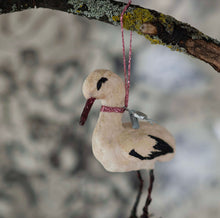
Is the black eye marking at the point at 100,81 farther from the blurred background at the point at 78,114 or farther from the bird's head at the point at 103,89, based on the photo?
the blurred background at the point at 78,114

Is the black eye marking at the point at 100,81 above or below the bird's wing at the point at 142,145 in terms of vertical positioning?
above

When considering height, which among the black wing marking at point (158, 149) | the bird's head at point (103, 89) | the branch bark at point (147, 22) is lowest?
the black wing marking at point (158, 149)

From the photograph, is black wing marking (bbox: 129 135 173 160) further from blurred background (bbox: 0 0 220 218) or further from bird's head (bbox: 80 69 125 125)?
blurred background (bbox: 0 0 220 218)

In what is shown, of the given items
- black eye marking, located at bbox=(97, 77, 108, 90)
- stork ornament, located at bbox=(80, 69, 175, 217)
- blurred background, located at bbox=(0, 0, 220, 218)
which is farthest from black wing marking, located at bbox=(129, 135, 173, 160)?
blurred background, located at bbox=(0, 0, 220, 218)

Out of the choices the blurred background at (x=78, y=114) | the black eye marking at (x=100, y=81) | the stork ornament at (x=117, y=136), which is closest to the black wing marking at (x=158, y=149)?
the stork ornament at (x=117, y=136)

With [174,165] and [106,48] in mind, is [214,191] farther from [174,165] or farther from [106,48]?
[106,48]

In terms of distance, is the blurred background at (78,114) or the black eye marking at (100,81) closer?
the black eye marking at (100,81)

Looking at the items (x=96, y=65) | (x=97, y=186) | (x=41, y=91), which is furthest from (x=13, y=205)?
(x=96, y=65)
